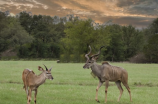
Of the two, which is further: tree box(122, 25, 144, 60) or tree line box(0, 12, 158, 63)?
tree box(122, 25, 144, 60)

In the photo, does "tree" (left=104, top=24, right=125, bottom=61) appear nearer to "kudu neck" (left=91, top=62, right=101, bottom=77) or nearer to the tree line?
the tree line


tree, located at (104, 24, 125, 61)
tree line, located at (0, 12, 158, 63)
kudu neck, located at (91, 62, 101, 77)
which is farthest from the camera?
tree, located at (104, 24, 125, 61)

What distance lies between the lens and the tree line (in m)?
77.8

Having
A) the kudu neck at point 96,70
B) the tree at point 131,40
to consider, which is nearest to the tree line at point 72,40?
the tree at point 131,40

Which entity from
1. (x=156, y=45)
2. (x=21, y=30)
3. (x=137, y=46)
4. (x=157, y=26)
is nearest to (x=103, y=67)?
(x=156, y=45)

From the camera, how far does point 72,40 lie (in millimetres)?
80062

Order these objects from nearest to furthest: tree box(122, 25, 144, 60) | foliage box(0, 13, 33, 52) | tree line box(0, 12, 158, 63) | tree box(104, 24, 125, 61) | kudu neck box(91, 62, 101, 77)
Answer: kudu neck box(91, 62, 101, 77) < tree line box(0, 12, 158, 63) < foliage box(0, 13, 33, 52) < tree box(104, 24, 125, 61) < tree box(122, 25, 144, 60)

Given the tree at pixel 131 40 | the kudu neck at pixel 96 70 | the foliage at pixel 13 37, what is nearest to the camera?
A: the kudu neck at pixel 96 70

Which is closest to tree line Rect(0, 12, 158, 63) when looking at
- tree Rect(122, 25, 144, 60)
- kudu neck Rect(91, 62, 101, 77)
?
tree Rect(122, 25, 144, 60)

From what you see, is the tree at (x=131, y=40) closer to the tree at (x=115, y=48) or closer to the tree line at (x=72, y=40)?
the tree line at (x=72, y=40)

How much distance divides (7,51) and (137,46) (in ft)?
191

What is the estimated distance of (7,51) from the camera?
9512cm

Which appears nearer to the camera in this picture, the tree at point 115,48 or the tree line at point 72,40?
the tree line at point 72,40

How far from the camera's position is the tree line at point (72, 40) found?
3061 inches
